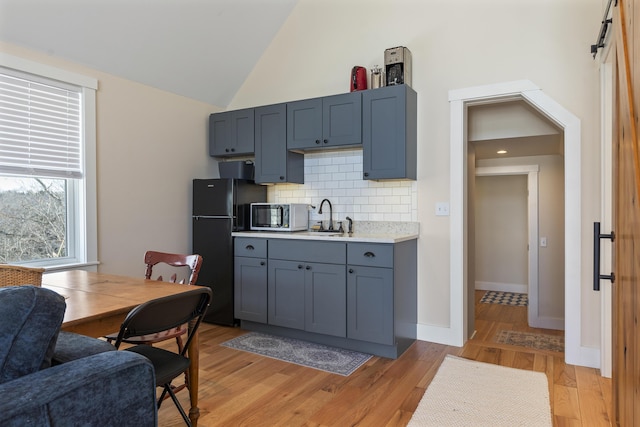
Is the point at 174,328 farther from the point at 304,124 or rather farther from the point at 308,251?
the point at 304,124

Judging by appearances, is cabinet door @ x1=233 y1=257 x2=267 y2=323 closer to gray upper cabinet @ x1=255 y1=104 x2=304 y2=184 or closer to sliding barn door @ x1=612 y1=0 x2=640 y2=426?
gray upper cabinet @ x1=255 y1=104 x2=304 y2=184

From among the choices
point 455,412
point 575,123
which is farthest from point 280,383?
point 575,123

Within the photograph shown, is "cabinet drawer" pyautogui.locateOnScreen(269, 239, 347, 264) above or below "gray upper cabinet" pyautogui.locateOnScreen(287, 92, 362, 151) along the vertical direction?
below

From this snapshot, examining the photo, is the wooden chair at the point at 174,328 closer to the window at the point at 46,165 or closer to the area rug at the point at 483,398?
the window at the point at 46,165

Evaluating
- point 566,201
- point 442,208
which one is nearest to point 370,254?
point 442,208

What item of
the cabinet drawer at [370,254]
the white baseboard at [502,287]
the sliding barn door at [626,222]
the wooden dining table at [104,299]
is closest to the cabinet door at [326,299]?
the cabinet drawer at [370,254]

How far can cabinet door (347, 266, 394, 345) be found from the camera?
10.4 ft

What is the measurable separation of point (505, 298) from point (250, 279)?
4.08 meters

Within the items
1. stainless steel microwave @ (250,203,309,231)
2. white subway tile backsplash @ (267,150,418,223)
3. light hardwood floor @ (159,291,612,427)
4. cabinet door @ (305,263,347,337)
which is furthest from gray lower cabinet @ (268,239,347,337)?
white subway tile backsplash @ (267,150,418,223)

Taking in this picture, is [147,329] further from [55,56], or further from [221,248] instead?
[55,56]

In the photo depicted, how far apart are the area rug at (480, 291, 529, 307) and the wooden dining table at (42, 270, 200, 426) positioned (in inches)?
186

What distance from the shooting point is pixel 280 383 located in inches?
108

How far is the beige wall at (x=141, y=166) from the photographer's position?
356cm

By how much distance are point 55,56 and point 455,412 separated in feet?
12.7
